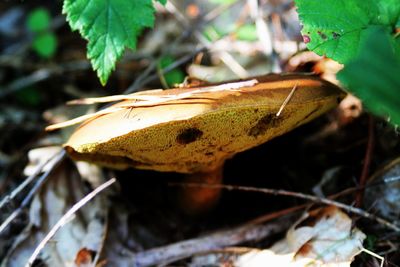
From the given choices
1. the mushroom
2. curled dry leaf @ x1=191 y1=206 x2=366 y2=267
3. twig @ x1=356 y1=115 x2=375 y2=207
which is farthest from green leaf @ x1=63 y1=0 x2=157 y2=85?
twig @ x1=356 y1=115 x2=375 y2=207

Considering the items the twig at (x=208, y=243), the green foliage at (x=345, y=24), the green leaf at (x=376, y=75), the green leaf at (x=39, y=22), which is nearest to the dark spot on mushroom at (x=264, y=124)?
the green foliage at (x=345, y=24)

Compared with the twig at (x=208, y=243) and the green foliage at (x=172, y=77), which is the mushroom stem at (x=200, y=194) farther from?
the green foliage at (x=172, y=77)

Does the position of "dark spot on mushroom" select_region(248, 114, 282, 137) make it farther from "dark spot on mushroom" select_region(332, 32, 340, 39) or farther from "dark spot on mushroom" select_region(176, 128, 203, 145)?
"dark spot on mushroom" select_region(332, 32, 340, 39)

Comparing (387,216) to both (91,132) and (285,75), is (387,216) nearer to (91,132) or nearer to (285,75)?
(285,75)

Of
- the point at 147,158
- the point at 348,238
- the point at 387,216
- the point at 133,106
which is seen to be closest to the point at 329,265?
the point at 348,238

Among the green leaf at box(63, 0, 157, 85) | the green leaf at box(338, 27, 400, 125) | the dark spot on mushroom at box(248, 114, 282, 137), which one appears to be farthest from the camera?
the green leaf at box(63, 0, 157, 85)

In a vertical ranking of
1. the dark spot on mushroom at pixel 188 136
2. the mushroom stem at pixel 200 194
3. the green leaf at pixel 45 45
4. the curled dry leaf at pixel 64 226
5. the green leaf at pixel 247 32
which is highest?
the green leaf at pixel 45 45
